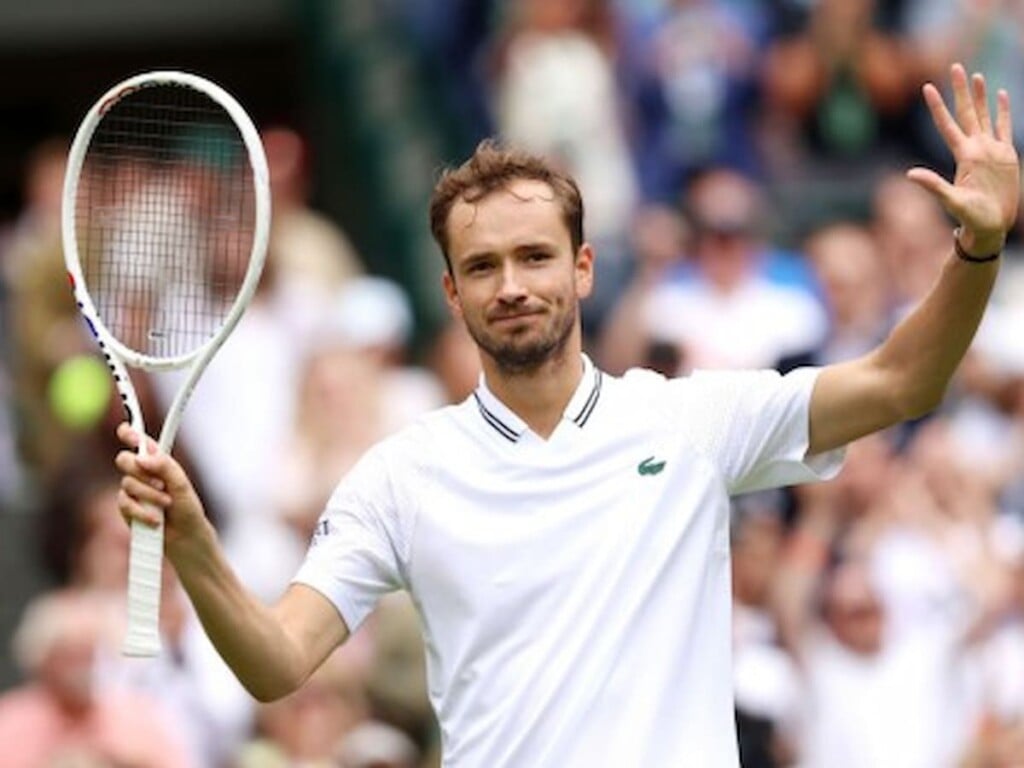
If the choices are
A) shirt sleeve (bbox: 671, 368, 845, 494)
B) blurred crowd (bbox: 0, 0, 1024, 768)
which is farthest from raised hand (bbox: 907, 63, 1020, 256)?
blurred crowd (bbox: 0, 0, 1024, 768)

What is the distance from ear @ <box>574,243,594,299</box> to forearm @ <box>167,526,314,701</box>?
90 cm

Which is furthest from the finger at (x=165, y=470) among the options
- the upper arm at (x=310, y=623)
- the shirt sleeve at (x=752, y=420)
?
the shirt sleeve at (x=752, y=420)

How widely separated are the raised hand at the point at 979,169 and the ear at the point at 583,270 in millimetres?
699

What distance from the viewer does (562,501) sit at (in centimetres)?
646

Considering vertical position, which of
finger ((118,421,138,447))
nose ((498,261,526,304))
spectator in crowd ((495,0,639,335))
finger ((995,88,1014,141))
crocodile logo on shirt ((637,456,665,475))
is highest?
spectator in crowd ((495,0,639,335))

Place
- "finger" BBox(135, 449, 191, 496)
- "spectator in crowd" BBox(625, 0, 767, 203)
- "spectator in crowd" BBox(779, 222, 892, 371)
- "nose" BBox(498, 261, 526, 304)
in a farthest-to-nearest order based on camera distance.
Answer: "spectator in crowd" BBox(625, 0, 767, 203) → "spectator in crowd" BBox(779, 222, 892, 371) → "nose" BBox(498, 261, 526, 304) → "finger" BBox(135, 449, 191, 496)

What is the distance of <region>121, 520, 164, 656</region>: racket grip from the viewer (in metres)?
6.13

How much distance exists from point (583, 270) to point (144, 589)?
3.68 feet

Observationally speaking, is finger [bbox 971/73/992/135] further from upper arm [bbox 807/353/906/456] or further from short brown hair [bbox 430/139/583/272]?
short brown hair [bbox 430/139/583/272]

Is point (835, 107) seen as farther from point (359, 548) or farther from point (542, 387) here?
point (359, 548)

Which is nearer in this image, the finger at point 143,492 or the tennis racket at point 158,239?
the finger at point 143,492

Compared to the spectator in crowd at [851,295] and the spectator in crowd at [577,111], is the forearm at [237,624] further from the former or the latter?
the spectator in crowd at [577,111]

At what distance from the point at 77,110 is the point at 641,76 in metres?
6.05

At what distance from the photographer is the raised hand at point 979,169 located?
630 cm
